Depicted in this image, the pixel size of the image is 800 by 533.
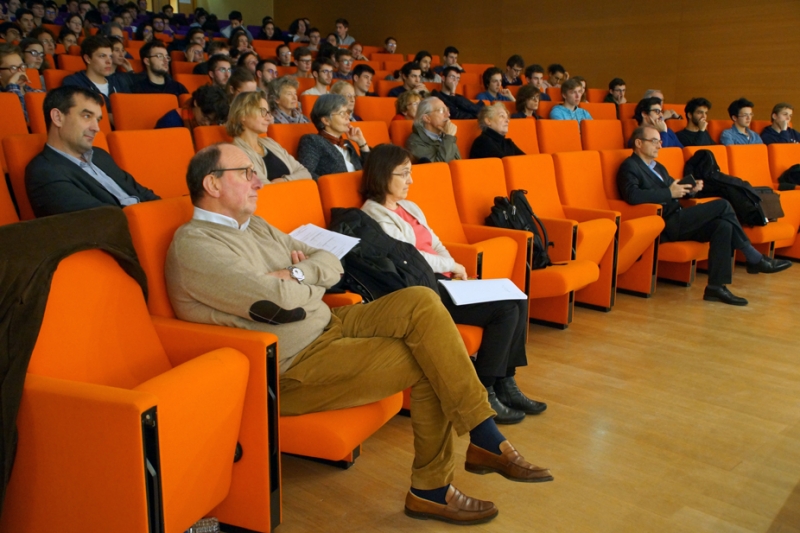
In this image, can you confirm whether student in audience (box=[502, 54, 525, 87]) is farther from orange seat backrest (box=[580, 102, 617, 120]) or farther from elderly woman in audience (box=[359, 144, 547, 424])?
elderly woman in audience (box=[359, 144, 547, 424])

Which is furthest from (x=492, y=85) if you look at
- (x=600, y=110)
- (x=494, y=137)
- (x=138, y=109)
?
(x=138, y=109)

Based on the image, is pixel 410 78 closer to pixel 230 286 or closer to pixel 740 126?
pixel 740 126

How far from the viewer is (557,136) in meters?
4.89

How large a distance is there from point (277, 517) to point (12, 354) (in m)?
0.72

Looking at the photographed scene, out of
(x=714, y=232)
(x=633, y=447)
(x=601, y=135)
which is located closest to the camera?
(x=633, y=447)

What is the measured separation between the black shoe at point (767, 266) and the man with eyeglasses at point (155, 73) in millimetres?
3635

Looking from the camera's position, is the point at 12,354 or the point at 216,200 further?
the point at 216,200

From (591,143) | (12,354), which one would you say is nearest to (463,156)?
(591,143)

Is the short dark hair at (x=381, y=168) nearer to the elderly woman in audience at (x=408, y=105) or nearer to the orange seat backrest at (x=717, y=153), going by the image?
the elderly woman in audience at (x=408, y=105)

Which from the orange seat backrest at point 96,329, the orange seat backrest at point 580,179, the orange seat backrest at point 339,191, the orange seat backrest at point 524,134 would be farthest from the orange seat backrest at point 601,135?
the orange seat backrest at point 96,329

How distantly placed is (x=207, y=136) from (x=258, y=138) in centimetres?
22

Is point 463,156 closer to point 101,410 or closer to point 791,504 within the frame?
point 791,504

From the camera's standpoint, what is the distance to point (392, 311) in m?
1.95

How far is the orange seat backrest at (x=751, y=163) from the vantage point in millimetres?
4934
